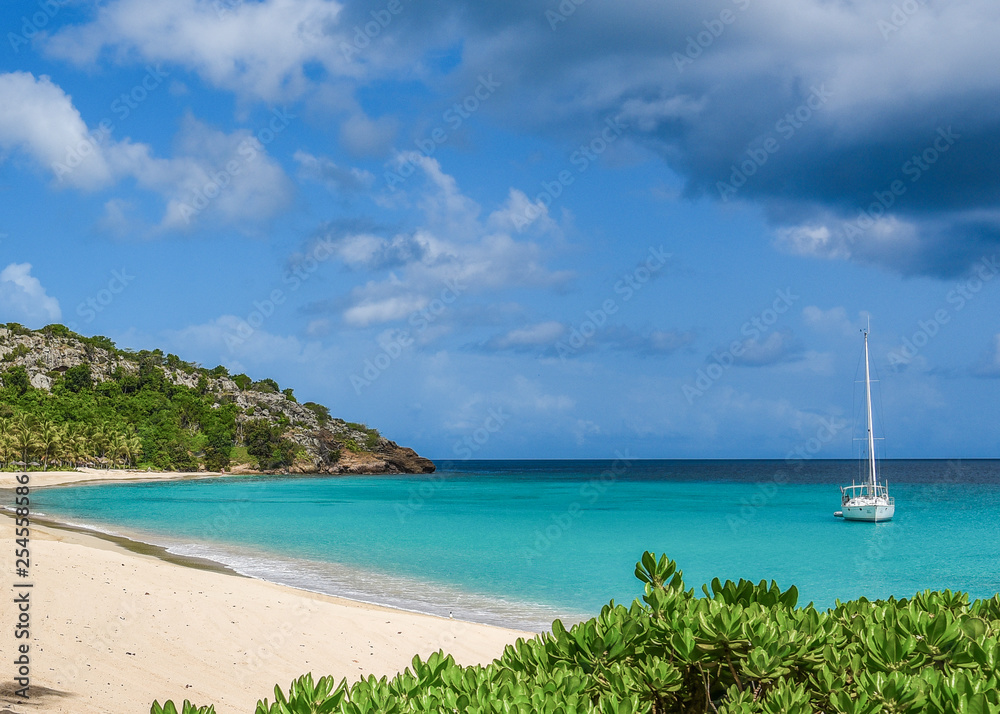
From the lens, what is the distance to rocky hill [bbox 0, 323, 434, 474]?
98.0 metres

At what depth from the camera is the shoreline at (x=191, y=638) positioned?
7.65 m

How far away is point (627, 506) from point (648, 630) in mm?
51041

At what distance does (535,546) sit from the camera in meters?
29.0

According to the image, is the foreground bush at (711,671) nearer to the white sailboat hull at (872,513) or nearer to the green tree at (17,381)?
the white sailboat hull at (872,513)

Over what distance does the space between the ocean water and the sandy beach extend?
3347 millimetres

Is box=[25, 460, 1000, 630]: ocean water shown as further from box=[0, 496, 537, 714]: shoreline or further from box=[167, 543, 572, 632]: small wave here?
box=[0, 496, 537, 714]: shoreline

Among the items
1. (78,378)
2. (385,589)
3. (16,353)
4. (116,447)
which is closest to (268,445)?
(116,447)

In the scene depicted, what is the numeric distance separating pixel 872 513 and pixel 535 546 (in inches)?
926

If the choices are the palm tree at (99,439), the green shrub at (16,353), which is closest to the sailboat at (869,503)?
the palm tree at (99,439)

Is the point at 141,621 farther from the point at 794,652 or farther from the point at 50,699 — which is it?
the point at 794,652

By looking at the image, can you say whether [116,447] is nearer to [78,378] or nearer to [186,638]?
[78,378]

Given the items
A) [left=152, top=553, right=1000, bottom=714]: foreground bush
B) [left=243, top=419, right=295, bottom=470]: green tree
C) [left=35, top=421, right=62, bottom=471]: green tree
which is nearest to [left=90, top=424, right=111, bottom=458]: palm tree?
[left=35, top=421, right=62, bottom=471]: green tree

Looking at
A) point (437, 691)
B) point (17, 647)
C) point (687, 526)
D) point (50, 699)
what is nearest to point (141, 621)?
point (17, 647)

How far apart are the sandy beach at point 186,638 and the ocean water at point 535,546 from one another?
3347 millimetres
